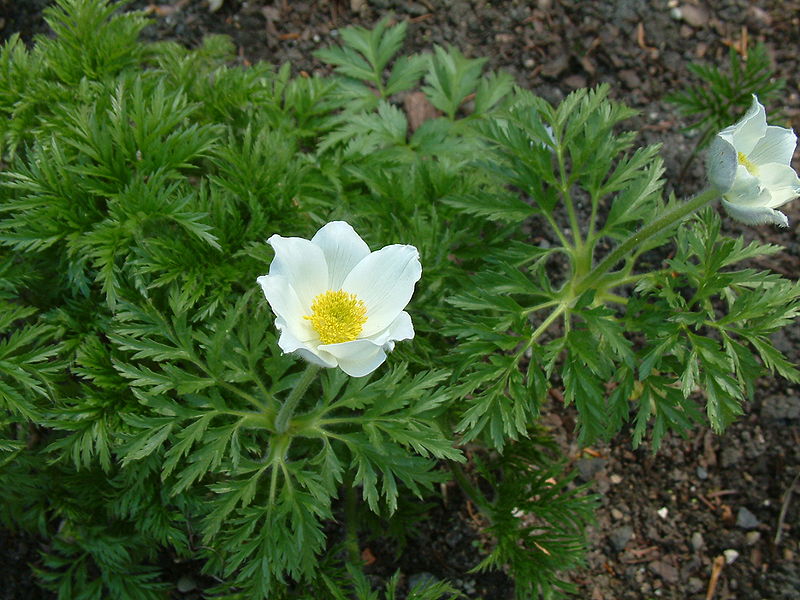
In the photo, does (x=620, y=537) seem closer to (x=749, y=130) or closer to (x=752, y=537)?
(x=752, y=537)

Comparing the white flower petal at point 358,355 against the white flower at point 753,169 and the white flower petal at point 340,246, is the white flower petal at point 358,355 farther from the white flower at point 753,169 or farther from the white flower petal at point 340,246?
the white flower at point 753,169

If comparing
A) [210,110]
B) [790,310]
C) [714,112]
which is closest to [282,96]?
[210,110]

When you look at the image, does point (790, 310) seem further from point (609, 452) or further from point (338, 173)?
point (338, 173)

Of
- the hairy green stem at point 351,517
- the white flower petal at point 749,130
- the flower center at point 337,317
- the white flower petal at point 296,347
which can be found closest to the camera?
the white flower petal at point 296,347

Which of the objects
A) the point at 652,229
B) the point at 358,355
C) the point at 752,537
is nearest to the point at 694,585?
the point at 752,537

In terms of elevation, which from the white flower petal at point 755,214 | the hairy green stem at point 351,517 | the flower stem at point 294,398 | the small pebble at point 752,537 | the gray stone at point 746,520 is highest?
the white flower petal at point 755,214

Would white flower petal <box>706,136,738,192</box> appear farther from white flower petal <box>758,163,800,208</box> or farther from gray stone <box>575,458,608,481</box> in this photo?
gray stone <box>575,458,608,481</box>

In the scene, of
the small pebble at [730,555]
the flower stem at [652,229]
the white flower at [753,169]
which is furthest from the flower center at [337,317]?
the small pebble at [730,555]

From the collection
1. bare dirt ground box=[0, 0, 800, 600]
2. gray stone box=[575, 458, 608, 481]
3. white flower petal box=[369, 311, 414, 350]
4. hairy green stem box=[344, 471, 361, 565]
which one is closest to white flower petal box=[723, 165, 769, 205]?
white flower petal box=[369, 311, 414, 350]
